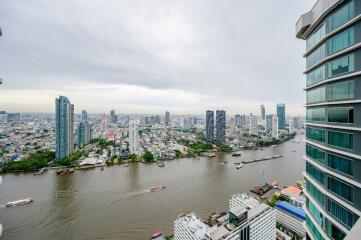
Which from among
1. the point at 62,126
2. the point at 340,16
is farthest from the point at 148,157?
the point at 340,16

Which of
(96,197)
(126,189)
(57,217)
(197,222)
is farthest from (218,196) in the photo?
(57,217)

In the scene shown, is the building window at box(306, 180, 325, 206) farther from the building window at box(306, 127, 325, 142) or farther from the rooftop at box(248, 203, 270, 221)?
the rooftop at box(248, 203, 270, 221)

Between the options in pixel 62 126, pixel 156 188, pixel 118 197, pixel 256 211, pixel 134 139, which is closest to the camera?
pixel 256 211

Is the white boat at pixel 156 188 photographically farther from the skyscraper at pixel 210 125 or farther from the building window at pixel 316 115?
the skyscraper at pixel 210 125

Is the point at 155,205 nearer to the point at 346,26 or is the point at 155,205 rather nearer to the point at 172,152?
the point at 346,26

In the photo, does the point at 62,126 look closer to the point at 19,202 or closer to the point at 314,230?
the point at 19,202

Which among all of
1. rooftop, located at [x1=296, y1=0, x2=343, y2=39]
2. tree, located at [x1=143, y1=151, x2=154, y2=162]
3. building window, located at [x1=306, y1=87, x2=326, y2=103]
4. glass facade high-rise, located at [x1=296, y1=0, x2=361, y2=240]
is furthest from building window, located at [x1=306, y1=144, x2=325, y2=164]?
tree, located at [x1=143, y1=151, x2=154, y2=162]
